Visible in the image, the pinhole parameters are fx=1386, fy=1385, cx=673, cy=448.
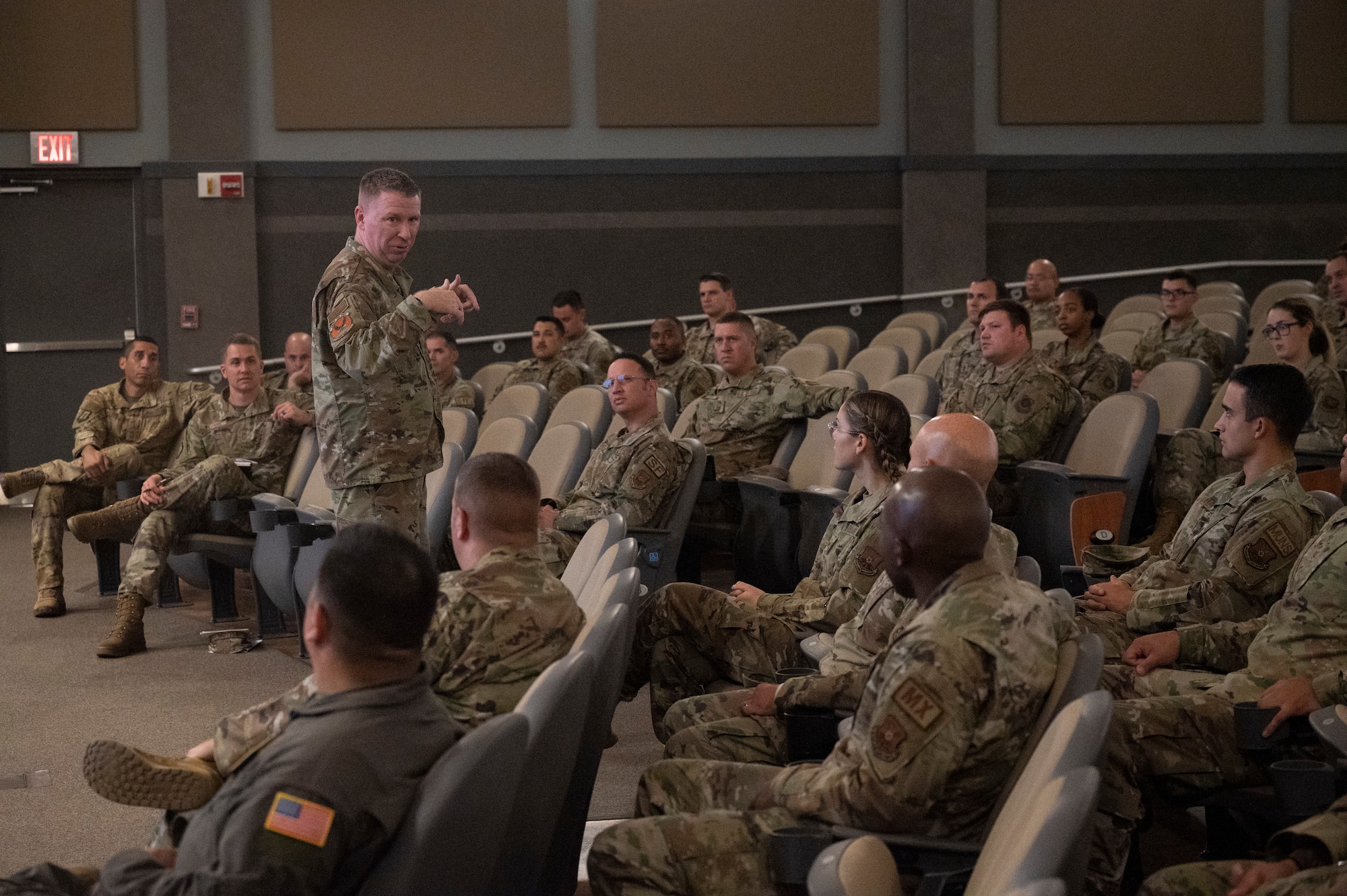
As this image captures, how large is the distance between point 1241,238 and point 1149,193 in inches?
30.3

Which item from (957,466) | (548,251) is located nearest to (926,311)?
(548,251)

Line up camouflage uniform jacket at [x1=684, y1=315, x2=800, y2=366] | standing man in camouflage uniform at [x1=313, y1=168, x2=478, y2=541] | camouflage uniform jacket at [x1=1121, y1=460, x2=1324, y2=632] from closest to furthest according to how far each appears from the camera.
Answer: camouflage uniform jacket at [x1=1121, y1=460, x2=1324, y2=632]
standing man in camouflage uniform at [x1=313, y1=168, x2=478, y2=541]
camouflage uniform jacket at [x1=684, y1=315, x2=800, y2=366]

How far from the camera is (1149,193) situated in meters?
9.83

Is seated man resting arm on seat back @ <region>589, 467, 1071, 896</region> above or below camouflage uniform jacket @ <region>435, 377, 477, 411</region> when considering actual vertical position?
below

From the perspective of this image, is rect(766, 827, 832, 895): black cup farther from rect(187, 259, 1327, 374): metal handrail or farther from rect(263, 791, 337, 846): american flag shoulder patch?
rect(187, 259, 1327, 374): metal handrail

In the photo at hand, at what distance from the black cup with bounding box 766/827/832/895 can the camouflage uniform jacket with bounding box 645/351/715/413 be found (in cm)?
484

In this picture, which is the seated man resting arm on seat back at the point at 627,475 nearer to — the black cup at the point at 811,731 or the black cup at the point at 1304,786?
the black cup at the point at 811,731

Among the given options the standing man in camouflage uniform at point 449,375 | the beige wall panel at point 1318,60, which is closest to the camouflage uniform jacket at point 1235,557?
the standing man in camouflage uniform at point 449,375

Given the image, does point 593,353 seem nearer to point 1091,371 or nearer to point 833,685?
point 1091,371

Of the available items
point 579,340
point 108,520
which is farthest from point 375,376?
point 579,340

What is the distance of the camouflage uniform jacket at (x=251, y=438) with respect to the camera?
18.2 ft

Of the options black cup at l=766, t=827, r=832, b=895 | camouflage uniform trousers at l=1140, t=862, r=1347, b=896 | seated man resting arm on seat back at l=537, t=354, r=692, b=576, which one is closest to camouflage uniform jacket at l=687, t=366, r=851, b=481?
seated man resting arm on seat back at l=537, t=354, r=692, b=576

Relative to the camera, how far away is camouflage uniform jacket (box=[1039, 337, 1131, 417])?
5.70 metres

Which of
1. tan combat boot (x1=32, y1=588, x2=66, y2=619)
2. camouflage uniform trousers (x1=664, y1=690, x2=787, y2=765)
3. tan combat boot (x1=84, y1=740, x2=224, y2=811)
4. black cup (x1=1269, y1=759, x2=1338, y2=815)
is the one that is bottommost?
tan combat boot (x1=32, y1=588, x2=66, y2=619)
